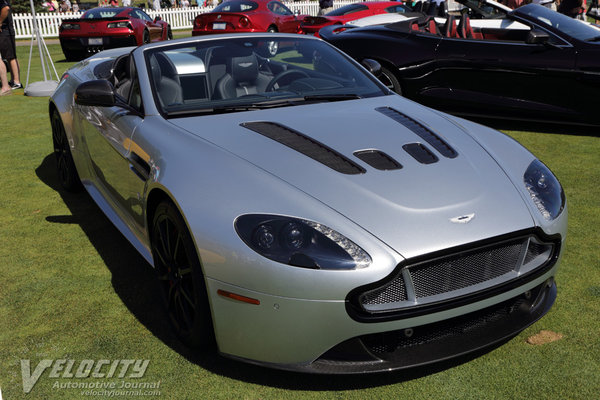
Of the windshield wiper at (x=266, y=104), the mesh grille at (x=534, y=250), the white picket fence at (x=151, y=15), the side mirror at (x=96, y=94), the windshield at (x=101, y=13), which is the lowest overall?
the white picket fence at (x=151, y=15)

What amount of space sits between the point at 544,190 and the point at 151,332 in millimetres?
1997

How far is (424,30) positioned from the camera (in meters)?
7.71

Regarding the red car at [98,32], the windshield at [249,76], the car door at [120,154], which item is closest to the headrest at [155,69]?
the windshield at [249,76]

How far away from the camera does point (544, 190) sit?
9.73 feet

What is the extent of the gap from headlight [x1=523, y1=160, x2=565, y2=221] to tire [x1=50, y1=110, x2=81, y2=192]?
3440 millimetres

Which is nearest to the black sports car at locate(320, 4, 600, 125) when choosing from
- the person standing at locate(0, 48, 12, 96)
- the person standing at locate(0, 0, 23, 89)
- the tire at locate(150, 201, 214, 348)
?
the tire at locate(150, 201, 214, 348)

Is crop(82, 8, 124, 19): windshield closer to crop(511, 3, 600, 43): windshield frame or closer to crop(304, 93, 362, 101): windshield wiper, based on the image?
crop(511, 3, 600, 43): windshield frame

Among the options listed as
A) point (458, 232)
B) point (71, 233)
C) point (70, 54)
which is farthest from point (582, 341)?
point (70, 54)

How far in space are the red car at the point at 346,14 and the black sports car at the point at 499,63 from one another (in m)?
4.91

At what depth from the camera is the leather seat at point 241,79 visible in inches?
149

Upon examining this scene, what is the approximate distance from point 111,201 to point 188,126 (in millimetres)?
1047

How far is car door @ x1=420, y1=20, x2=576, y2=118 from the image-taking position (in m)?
6.68

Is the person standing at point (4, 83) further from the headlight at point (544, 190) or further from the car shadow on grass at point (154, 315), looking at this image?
the headlight at point (544, 190)

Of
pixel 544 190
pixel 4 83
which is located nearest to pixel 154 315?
pixel 544 190
